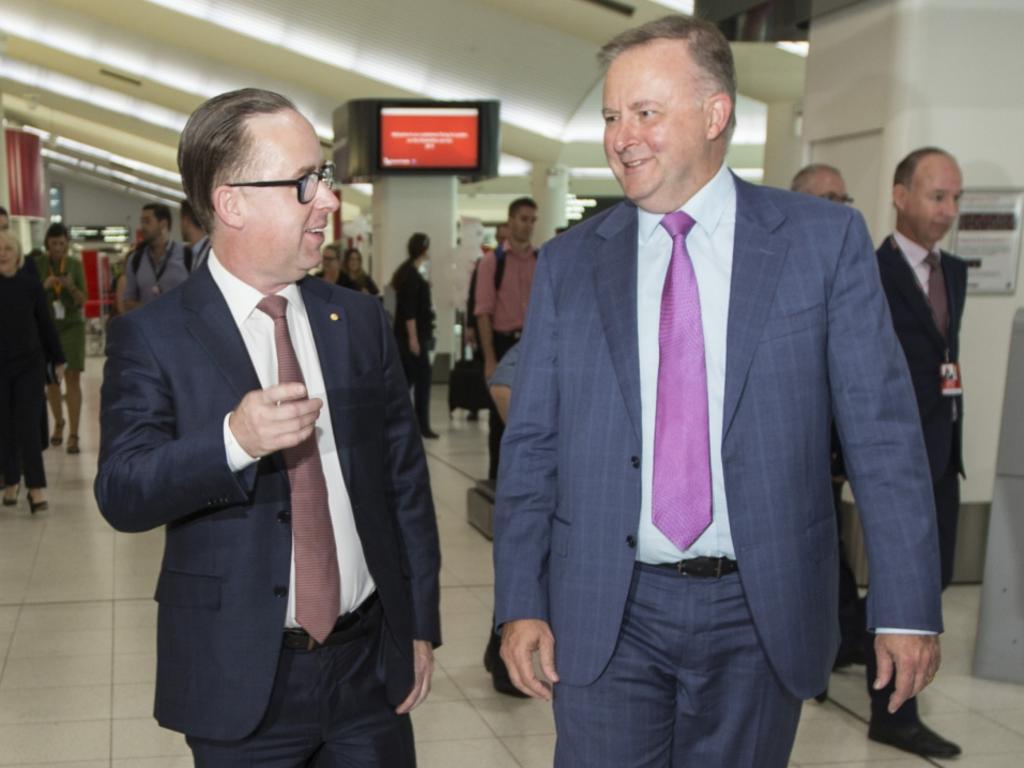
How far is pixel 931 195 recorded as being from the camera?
379cm

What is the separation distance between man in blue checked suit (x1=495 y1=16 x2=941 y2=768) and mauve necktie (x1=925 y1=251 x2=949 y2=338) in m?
2.16

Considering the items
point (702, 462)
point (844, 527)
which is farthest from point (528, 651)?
point (844, 527)

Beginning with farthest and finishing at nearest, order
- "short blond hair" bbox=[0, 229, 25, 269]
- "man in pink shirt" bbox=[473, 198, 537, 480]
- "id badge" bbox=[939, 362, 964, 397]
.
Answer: "man in pink shirt" bbox=[473, 198, 537, 480]
"short blond hair" bbox=[0, 229, 25, 269]
"id badge" bbox=[939, 362, 964, 397]

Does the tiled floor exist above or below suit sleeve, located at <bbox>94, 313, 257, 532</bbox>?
below

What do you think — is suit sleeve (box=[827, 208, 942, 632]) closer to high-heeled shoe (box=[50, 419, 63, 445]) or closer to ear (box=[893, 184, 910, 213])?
ear (box=[893, 184, 910, 213])

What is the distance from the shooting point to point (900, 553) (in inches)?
73.1

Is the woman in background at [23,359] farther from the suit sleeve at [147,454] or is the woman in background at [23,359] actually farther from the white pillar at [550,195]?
the white pillar at [550,195]

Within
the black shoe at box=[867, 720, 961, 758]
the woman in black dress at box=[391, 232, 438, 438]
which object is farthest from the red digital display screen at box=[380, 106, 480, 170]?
the black shoe at box=[867, 720, 961, 758]

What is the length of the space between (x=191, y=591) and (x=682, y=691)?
0.79 m

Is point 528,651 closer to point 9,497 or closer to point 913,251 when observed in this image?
point 913,251

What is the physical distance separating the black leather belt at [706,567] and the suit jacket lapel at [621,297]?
0.21 m

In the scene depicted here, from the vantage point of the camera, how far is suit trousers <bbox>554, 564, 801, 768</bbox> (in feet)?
6.20

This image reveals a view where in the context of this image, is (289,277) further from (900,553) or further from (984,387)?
(984,387)

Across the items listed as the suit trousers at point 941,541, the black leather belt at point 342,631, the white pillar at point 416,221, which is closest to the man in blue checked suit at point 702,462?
the black leather belt at point 342,631
